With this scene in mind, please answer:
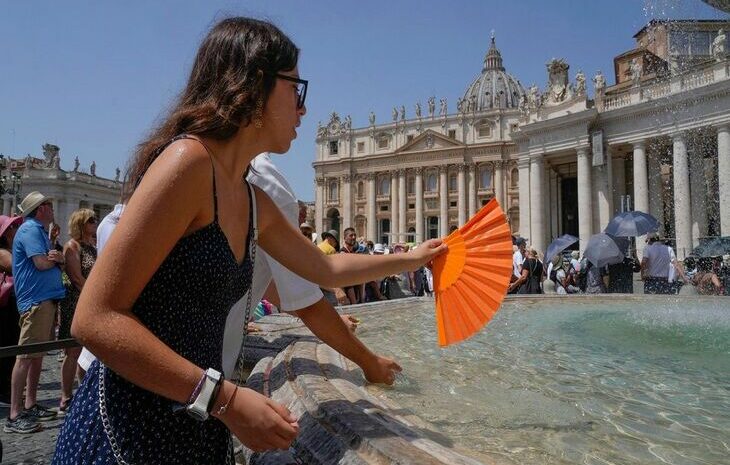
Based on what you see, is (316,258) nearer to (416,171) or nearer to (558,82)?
(558,82)

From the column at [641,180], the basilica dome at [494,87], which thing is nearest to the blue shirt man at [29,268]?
the column at [641,180]

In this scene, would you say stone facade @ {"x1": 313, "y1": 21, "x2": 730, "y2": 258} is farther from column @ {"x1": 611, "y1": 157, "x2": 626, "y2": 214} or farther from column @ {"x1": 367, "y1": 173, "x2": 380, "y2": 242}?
column @ {"x1": 367, "y1": 173, "x2": 380, "y2": 242}

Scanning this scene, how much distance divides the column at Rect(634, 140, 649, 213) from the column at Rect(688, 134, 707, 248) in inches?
66.1

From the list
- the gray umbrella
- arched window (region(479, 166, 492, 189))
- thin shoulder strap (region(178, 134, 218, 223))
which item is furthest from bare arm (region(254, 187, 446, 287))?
arched window (region(479, 166, 492, 189))

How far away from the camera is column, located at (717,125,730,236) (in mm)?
18228

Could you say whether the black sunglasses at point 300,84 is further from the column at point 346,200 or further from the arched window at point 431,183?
the column at point 346,200

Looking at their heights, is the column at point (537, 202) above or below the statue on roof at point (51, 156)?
below

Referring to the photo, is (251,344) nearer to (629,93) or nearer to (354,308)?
(354,308)

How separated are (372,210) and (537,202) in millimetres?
31898

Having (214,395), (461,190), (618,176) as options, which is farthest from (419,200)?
(214,395)

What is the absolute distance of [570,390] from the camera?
2.15 meters

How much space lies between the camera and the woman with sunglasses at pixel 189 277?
88 cm

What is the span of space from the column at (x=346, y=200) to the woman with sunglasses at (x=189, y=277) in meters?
55.6

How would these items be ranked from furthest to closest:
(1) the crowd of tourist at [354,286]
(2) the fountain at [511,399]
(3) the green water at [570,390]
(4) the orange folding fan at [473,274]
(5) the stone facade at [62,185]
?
(5) the stone facade at [62,185]
(1) the crowd of tourist at [354,286]
(4) the orange folding fan at [473,274]
(3) the green water at [570,390]
(2) the fountain at [511,399]
